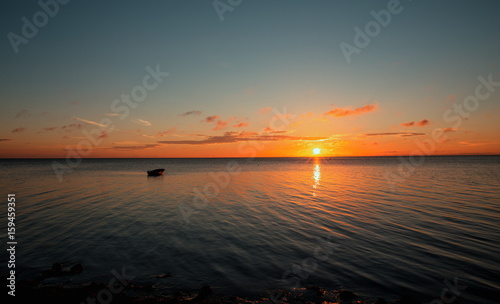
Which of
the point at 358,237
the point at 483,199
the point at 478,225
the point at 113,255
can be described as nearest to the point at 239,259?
the point at 113,255

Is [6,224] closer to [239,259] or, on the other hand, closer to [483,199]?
[239,259]

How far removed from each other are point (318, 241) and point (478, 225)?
41.8 ft

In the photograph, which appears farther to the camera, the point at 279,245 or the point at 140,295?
the point at 279,245

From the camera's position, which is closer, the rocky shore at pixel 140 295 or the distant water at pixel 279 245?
the rocky shore at pixel 140 295

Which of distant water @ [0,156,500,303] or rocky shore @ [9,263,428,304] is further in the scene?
distant water @ [0,156,500,303]

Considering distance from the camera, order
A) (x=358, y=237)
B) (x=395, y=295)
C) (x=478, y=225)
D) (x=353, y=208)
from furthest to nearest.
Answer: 1. (x=353, y=208)
2. (x=478, y=225)
3. (x=358, y=237)
4. (x=395, y=295)

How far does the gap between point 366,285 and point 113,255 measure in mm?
12368

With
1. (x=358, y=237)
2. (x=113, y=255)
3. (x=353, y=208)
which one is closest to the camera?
(x=113, y=255)

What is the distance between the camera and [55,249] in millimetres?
13672

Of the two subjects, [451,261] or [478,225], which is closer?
[451,261]

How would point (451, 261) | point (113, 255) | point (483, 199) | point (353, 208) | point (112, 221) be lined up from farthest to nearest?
1. point (483, 199)
2. point (353, 208)
3. point (112, 221)
4. point (113, 255)
5. point (451, 261)

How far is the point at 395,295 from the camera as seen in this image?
29.7 feet

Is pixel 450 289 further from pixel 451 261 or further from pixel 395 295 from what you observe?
pixel 451 261

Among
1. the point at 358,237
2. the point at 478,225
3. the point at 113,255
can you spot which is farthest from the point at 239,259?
the point at 478,225
